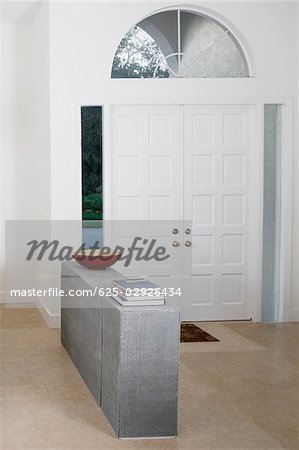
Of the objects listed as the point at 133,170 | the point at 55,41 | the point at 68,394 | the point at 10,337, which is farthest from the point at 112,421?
the point at 55,41

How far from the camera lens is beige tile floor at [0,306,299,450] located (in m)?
3.71

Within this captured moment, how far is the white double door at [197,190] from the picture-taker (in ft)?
21.9

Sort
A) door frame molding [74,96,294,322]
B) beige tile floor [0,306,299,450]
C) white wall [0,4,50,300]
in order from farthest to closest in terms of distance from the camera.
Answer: white wall [0,4,50,300] < door frame molding [74,96,294,322] < beige tile floor [0,306,299,450]

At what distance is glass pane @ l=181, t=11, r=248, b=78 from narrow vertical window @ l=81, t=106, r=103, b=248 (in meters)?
0.95

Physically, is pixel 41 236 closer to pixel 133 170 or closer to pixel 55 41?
pixel 133 170

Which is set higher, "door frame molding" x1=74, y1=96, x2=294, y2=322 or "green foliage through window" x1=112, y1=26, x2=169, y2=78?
"green foliage through window" x1=112, y1=26, x2=169, y2=78

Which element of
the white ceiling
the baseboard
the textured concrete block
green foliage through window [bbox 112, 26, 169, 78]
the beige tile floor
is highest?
the white ceiling

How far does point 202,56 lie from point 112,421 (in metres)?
3.94

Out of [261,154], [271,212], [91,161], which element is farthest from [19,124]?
[271,212]

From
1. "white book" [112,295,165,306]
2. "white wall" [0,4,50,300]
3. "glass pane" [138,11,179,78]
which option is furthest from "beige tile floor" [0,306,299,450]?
"glass pane" [138,11,179,78]

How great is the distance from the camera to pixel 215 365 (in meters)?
5.27

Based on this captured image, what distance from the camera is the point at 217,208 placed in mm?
6793

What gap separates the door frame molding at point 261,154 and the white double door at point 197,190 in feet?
0.19

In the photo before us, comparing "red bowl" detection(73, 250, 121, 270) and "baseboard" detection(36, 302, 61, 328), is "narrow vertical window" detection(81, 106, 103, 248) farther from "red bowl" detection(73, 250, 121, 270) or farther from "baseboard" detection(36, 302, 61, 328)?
"red bowl" detection(73, 250, 121, 270)
